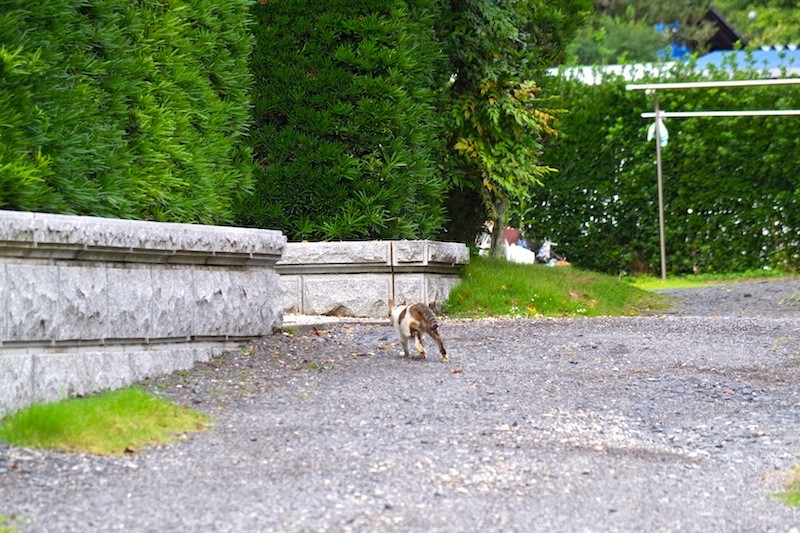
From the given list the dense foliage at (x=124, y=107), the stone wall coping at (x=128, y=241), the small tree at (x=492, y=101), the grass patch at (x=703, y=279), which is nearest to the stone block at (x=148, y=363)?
the stone wall coping at (x=128, y=241)

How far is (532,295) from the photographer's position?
11742 millimetres

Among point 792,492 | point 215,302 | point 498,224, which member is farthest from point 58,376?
point 498,224

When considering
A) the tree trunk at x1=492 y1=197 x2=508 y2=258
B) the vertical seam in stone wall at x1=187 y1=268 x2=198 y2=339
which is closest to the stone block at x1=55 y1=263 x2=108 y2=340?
the vertical seam in stone wall at x1=187 y1=268 x2=198 y2=339

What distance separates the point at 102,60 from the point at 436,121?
17.0 ft

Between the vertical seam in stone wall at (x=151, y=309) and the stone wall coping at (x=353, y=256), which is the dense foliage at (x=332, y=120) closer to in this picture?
the stone wall coping at (x=353, y=256)

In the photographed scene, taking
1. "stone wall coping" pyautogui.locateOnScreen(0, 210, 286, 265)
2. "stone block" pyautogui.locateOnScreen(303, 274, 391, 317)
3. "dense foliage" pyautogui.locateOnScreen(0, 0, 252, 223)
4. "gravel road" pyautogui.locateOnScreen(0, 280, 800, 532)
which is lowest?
"gravel road" pyautogui.locateOnScreen(0, 280, 800, 532)

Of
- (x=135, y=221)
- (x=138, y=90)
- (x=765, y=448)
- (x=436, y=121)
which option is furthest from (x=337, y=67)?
(x=765, y=448)

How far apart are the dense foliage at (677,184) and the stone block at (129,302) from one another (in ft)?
38.2

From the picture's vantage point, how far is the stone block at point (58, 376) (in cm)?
541

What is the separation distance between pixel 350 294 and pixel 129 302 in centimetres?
413

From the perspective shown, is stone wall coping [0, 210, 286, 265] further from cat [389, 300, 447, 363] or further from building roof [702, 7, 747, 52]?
building roof [702, 7, 747, 52]

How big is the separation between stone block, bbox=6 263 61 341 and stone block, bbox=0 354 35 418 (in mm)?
105

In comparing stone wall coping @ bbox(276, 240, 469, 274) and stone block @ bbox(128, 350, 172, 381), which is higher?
stone wall coping @ bbox(276, 240, 469, 274)

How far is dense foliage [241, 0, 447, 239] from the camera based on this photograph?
33.4ft
